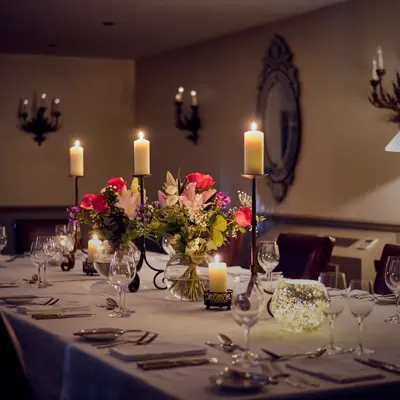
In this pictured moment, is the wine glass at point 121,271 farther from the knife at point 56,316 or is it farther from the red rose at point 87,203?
the red rose at point 87,203

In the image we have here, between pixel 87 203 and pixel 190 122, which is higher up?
pixel 190 122

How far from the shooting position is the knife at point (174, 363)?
1.75 meters

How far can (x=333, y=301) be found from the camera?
1.94 metres

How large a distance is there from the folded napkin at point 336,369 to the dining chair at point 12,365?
85 centimetres

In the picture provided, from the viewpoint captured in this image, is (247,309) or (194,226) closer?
(247,309)

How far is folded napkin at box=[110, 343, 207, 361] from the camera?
71.9 inches

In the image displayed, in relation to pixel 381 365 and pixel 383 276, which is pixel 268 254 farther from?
pixel 381 365

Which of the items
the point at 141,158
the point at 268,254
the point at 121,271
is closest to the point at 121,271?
the point at 121,271

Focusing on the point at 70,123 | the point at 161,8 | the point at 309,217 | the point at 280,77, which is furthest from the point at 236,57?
the point at 70,123

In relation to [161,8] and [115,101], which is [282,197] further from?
[115,101]

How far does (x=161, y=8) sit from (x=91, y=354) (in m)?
4.23

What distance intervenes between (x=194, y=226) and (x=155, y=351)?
0.91 meters

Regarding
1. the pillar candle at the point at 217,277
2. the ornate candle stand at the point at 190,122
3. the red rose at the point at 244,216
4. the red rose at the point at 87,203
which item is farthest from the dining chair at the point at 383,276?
the ornate candle stand at the point at 190,122

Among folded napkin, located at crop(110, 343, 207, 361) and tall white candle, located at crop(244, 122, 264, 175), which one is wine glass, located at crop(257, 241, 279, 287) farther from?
folded napkin, located at crop(110, 343, 207, 361)
